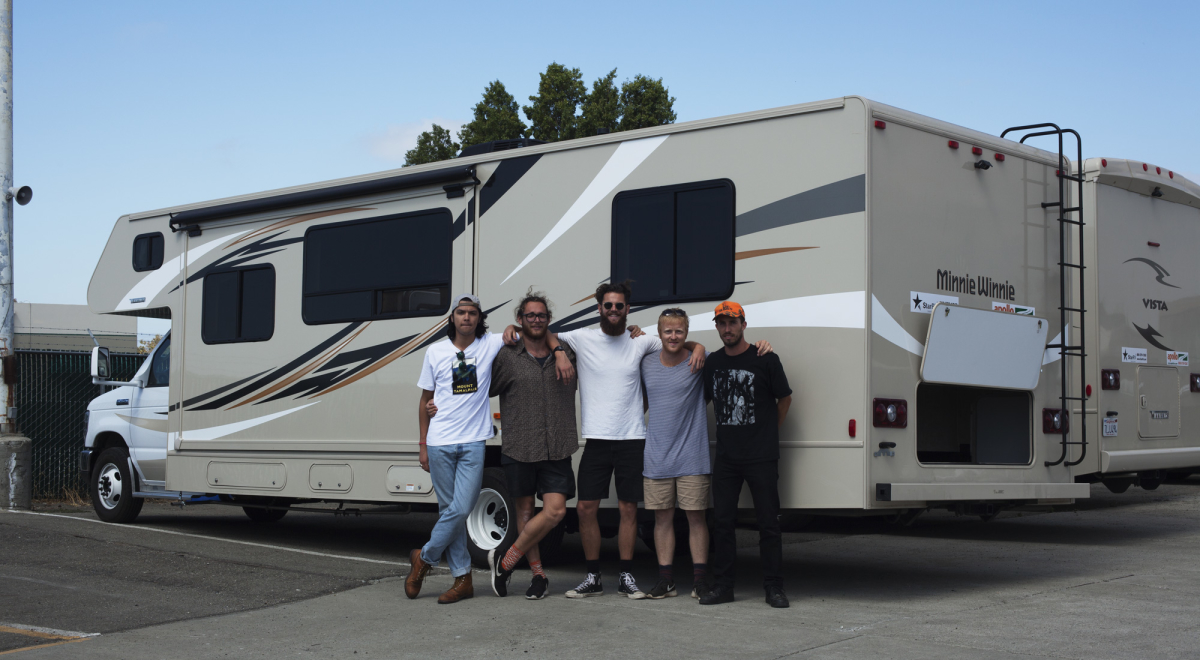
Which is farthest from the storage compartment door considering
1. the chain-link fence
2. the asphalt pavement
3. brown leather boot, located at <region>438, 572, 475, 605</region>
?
the chain-link fence

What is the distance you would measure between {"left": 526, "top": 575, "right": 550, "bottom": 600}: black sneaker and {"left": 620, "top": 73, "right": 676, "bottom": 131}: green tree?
18.6 m

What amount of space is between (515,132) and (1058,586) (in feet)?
62.9

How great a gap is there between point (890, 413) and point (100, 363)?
26.6ft

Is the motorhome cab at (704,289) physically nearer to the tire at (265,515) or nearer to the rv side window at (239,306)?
the rv side window at (239,306)

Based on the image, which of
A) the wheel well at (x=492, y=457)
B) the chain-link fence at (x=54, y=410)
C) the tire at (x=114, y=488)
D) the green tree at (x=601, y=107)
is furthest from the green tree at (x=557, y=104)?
the wheel well at (x=492, y=457)

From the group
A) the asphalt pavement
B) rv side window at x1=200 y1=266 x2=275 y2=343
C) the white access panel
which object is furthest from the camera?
rv side window at x1=200 y1=266 x2=275 y2=343

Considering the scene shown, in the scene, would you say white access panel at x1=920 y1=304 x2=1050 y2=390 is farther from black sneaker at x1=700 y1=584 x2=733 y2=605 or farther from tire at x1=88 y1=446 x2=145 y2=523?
tire at x1=88 y1=446 x2=145 y2=523

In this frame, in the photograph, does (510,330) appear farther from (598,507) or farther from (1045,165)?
(1045,165)

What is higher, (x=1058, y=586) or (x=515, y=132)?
(x=515, y=132)

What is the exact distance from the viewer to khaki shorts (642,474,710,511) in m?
6.89

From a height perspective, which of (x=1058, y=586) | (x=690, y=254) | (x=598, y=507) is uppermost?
(x=690, y=254)

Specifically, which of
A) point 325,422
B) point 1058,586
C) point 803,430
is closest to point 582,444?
point 803,430

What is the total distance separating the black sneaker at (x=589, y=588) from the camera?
281 inches

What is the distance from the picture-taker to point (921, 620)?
6336 millimetres
